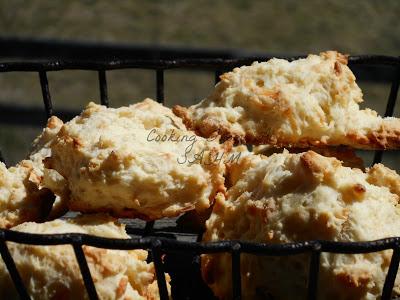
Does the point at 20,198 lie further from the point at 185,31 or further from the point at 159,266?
the point at 185,31

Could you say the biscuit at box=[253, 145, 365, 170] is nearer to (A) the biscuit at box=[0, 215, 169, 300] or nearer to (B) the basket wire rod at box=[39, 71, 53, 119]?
(A) the biscuit at box=[0, 215, 169, 300]

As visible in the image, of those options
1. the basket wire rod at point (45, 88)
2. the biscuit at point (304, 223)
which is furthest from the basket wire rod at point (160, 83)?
the biscuit at point (304, 223)

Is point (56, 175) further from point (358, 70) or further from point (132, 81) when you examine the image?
point (132, 81)

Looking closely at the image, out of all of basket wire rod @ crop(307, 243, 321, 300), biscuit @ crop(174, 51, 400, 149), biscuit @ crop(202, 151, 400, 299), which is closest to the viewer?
basket wire rod @ crop(307, 243, 321, 300)

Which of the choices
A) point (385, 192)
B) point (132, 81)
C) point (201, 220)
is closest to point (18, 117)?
point (132, 81)

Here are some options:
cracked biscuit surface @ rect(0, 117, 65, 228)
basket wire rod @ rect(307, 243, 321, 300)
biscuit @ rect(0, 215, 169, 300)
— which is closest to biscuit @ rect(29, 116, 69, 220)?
cracked biscuit surface @ rect(0, 117, 65, 228)

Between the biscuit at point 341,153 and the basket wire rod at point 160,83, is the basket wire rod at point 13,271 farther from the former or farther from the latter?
the basket wire rod at point 160,83

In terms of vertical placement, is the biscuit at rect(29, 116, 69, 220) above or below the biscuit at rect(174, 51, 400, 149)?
below

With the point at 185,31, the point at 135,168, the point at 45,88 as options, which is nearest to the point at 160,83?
the point at 45,88
